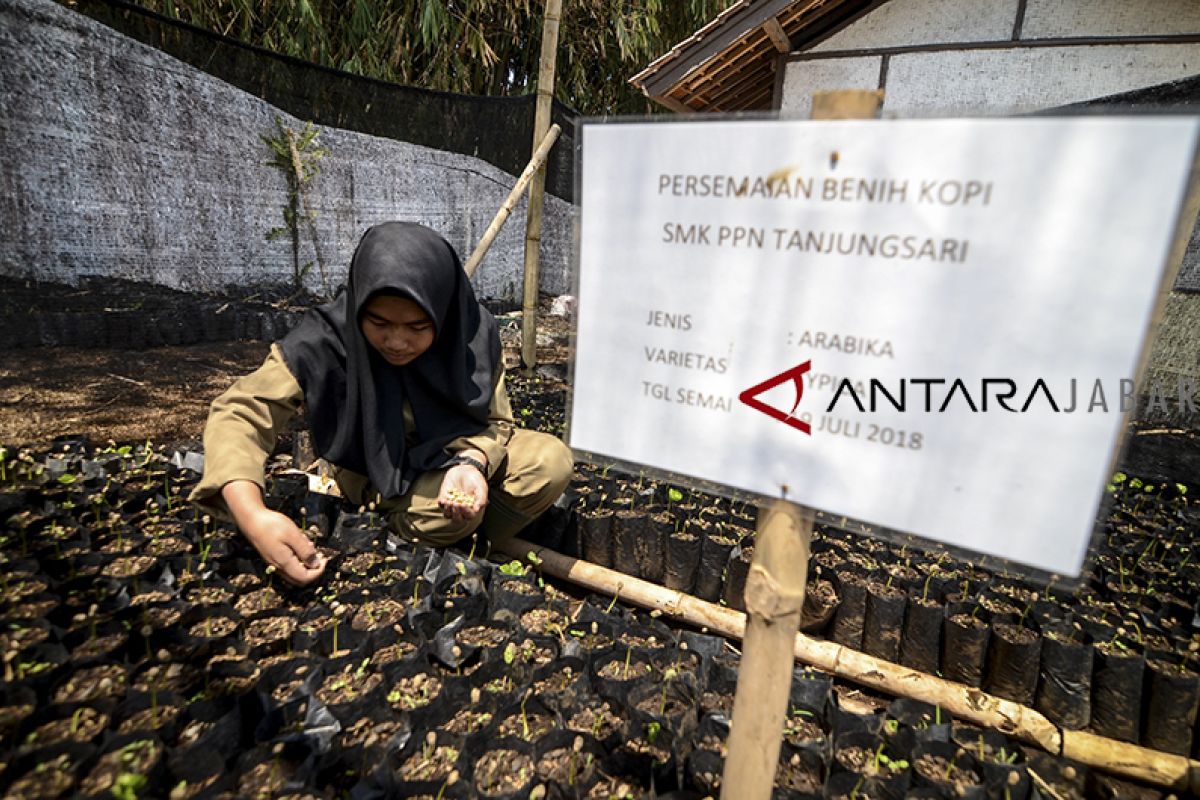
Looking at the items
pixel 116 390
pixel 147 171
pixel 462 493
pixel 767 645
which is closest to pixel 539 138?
pixel 462 493

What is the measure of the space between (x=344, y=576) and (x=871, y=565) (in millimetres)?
1805

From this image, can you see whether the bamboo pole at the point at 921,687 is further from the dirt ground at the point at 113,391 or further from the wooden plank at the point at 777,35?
the wooden plank at the point at 777,35

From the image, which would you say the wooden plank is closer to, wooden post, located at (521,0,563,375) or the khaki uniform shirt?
wooden post, located at (521,0,563,375)

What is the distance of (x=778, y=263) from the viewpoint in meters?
0.90

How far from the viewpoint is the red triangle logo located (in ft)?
3.03

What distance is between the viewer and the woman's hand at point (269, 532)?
171cm

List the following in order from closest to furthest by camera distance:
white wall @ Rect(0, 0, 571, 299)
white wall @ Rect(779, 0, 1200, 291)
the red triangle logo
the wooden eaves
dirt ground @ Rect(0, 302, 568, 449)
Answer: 1. the red triangle logo
2. dirt ground @ Rect(0, 302, 568, 449)
3. white wall @ Rect(779, 0, 1200, 291)
4. the wooden eaves
5. white wall @ Rect(0, 0, 571, 299)

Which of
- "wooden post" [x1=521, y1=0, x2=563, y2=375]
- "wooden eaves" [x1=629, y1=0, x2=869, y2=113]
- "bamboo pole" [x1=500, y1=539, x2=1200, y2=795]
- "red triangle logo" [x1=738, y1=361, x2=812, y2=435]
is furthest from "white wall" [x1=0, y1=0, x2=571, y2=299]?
"red triangle logo" [x1=738, y1=361, x2=812, y2=435]

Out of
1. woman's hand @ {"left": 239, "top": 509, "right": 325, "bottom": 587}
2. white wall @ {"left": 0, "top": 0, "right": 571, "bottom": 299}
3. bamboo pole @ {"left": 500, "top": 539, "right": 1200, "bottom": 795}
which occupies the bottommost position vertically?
bamboo pole @ {"left": 500, "top": 539, "right": 1200, "bottom": 795}

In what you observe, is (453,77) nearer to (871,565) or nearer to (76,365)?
(76,365)

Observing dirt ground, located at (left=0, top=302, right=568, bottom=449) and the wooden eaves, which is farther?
the wooden eaves

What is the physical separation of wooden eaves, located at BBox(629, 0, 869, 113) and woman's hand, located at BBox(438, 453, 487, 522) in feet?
10.6

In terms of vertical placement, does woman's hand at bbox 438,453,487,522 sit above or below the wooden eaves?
below

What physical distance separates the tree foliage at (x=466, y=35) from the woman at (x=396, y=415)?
22.1 feet
